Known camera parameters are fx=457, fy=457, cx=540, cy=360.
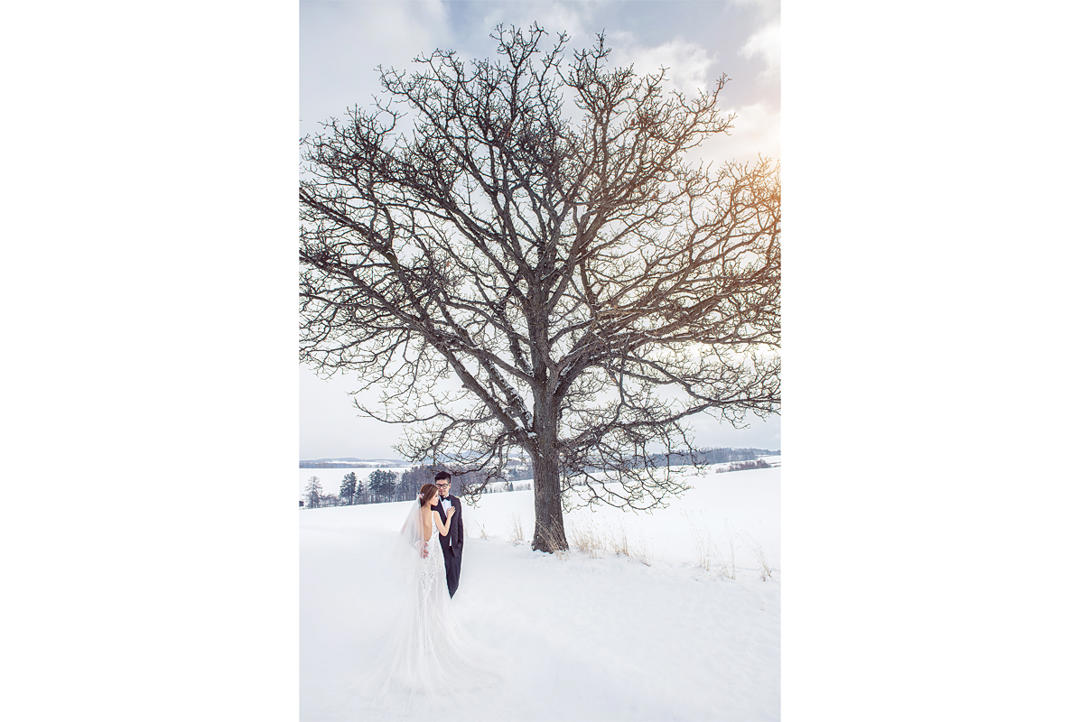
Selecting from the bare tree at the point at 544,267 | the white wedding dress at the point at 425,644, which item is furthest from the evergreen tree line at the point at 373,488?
the white wedding dress at the point at 425,644

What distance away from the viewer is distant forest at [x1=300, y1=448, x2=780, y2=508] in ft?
11.3

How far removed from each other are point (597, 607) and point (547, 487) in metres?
1.50

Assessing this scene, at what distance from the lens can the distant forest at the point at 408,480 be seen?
3.45 m

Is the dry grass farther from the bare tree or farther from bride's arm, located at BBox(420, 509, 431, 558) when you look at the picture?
bride's arm, located at BBox(420, 509, 431, 558)

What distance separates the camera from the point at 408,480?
4.42 meters

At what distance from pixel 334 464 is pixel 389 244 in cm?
213

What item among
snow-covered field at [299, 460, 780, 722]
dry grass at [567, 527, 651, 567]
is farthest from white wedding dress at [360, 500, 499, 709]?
dry grass at [567, 527, 651, 567]

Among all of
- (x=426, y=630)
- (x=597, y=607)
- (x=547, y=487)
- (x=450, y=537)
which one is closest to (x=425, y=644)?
(x=426, y=630)

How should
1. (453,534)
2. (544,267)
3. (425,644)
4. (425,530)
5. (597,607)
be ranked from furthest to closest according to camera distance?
(544,267) → (597,607) → (453,534) → (425,530) → (425,644)

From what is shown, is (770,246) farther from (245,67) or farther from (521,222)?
(245,67)

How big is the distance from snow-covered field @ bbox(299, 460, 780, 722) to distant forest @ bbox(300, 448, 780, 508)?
246 mm

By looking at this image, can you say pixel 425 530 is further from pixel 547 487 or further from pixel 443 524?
pixel 547 487
